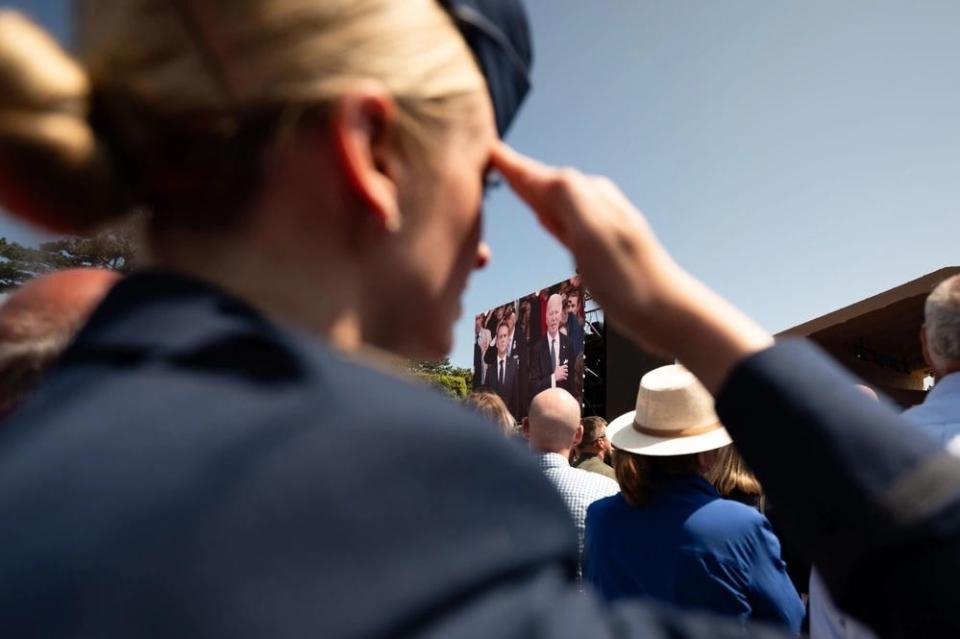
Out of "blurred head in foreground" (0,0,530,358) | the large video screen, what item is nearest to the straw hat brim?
"blurred head in foreground" (0,0,530,358)

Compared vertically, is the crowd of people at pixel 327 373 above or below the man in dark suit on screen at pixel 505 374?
above

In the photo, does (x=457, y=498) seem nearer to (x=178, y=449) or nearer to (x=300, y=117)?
(x=178, y=449)

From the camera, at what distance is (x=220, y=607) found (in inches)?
15.4

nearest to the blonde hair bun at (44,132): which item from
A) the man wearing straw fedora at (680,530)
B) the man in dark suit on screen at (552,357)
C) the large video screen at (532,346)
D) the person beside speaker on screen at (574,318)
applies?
the man wearing straw fedora at (680,530)

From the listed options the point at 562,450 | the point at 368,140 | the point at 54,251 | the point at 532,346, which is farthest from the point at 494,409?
the point at 532,346

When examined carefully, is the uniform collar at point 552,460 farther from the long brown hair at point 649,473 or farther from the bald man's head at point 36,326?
the bald man's head at point 36,326

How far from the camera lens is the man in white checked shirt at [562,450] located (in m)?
3.69

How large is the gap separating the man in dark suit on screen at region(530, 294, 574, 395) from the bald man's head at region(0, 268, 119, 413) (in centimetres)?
2158

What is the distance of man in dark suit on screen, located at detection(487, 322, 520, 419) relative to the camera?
88.8ft

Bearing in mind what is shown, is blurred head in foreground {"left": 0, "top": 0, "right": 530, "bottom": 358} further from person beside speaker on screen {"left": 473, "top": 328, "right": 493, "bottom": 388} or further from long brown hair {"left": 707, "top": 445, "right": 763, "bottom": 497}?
person beside speaker on screen {"left": 473, "top": 328, "right": 493, "bottom": 388}

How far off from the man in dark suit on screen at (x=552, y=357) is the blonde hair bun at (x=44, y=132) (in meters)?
22.6

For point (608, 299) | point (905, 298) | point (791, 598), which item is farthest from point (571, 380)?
point (608, 299)

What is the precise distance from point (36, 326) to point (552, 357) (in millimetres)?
23229

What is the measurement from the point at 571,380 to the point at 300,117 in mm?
22872
